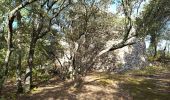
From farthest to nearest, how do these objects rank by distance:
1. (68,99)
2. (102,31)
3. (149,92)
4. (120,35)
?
1. (120,35)
2. (102,31)
3. (149,92)
4. (68,99)

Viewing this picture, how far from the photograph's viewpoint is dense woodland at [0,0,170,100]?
24906 millimetres

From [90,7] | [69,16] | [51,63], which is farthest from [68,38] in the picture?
[51,63]

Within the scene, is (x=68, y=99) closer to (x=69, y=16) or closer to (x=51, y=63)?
(x=69, y=16)

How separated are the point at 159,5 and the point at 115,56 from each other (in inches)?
748

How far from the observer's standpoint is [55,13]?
2764 cm

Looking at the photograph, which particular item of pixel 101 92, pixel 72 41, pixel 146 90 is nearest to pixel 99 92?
pixel 101 92

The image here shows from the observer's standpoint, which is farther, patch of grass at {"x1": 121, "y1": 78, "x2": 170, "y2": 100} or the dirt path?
patch of grass at {"x1": 121, "y1": 78, "x2": 170, "y2": 100}

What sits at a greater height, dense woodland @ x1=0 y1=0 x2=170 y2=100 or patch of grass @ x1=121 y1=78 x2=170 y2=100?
dense woodland @ x1=0 y1=0 x2=170 y2=100

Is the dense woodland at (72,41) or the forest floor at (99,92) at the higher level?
the dense woodland at (72,41)

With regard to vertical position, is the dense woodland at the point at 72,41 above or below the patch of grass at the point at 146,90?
above

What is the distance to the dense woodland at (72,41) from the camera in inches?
981

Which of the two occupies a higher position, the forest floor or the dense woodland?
the dense woodland

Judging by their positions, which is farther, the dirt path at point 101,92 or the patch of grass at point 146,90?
the patch of grass at point 146,90

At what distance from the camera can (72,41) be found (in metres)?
33.0
